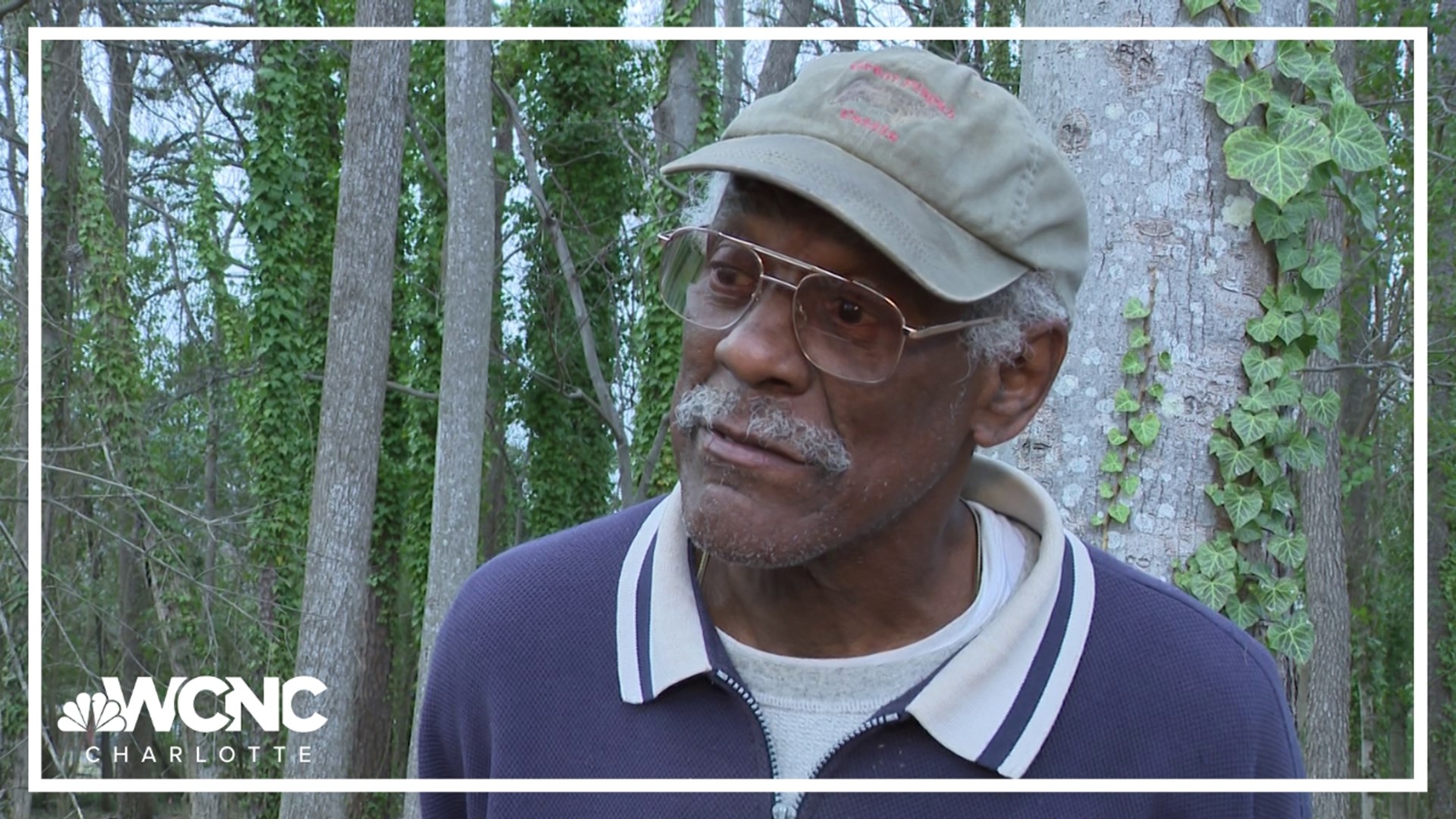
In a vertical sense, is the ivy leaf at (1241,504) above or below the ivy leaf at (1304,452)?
below

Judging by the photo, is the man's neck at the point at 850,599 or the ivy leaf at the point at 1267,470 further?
the ivy leaf at the point at 1267,470

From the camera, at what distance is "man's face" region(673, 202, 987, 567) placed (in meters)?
1.09

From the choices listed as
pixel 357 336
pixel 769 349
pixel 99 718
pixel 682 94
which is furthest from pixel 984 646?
pixel 682 94

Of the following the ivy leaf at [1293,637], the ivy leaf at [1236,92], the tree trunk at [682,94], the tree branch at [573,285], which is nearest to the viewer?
the ivy leaf at [1236,92]

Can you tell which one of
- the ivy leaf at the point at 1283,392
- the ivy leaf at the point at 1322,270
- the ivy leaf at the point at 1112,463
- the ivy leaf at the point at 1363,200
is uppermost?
the ivy leaf at the point at 1363,200

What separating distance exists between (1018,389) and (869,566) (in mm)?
207

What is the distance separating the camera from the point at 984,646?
3.79 ft

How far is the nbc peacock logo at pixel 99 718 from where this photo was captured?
185 centimetres

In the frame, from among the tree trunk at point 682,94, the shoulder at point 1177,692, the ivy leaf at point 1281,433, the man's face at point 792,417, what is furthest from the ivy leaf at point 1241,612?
the tree trunk at point 682,94

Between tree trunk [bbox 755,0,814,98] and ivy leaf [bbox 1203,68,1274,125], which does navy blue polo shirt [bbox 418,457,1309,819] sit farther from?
tree trunk [bbox 755,0,814,98]

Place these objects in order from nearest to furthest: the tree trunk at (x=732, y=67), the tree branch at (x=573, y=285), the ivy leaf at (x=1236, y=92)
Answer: the ivy leaf at (x=1236, y=92)
the tree branch at (x=573, y=285)
the tree trunk at (x=732, y=67)

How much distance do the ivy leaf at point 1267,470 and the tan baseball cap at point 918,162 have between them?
30.9 inches

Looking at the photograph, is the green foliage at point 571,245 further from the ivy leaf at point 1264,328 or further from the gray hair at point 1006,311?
the gray hair at point 1006,311

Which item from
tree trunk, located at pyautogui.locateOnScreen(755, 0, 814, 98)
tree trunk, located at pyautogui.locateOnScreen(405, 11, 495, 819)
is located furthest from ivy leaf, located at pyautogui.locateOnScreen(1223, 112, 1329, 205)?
tree trunk, located at pyautogui.locateOnScreen(405, 11, 495, 819)
